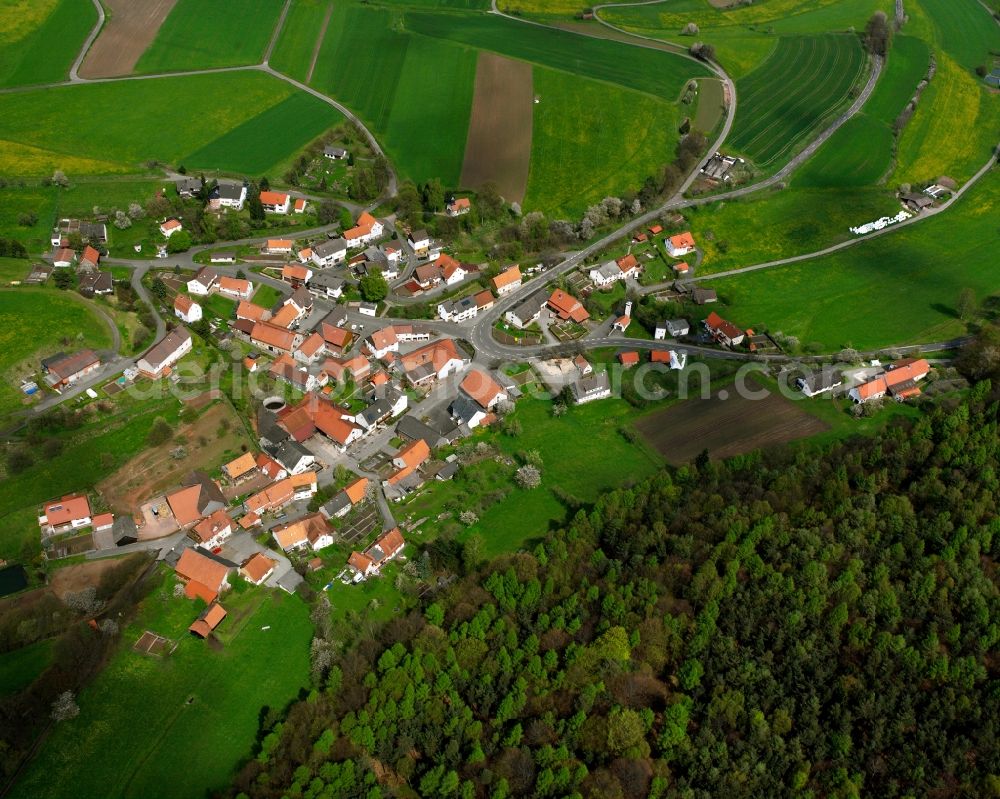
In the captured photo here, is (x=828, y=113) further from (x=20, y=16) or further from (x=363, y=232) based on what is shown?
(x=20, y=16)

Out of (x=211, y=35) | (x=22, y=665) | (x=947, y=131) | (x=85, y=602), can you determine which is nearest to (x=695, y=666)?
(x=85, y=602)

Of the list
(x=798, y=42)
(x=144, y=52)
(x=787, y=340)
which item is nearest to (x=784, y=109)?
(x=798, y=42)

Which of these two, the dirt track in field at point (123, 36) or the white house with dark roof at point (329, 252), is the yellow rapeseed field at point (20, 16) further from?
the white house with dark roof at point (329, 252)

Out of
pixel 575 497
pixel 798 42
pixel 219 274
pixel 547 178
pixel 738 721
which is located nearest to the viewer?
pixel 738 721

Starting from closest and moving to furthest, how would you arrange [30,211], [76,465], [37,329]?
[76,465] < [37,329] < [30,211]

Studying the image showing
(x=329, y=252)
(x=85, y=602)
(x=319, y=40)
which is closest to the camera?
(x=85, y=602)

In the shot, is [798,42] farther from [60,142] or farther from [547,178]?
[60,142]

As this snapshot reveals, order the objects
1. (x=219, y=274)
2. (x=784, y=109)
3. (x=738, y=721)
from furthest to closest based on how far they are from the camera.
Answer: (x=784, y=109)
(x=219, y=274)
(x=738, y=721)
